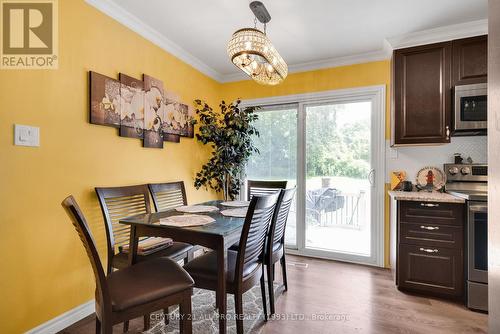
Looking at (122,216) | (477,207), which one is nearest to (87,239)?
(122,216)

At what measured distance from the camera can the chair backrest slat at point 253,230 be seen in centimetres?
152

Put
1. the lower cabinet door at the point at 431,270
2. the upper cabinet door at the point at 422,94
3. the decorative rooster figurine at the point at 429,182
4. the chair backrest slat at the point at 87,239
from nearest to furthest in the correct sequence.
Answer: the chair backrest slat at the point at 87,239 → the lower cabinet door at the point at 431,270 → the upper cabinet door at the point at 422,94 → the decorative rooster figurine at the point at 429,182

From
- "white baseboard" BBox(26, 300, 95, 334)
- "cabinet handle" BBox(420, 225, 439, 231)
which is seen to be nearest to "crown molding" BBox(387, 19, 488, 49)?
"cabinet handle" BBox(420, 225, 439, 231)

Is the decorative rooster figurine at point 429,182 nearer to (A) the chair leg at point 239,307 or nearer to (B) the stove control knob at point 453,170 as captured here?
(B) the stove control knob at point 453,170

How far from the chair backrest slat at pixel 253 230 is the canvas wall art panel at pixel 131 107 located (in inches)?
58.8

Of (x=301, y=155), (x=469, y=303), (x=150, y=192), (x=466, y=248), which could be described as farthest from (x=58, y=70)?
(x=469, y=303)

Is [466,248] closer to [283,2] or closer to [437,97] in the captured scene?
[437,97]

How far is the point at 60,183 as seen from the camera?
6.11ft

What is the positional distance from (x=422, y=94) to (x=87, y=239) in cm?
297

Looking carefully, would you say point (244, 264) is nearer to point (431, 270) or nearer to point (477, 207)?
point (431, 270)

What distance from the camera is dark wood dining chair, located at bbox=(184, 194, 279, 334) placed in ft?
5.08

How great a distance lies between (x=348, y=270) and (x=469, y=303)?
1064mm

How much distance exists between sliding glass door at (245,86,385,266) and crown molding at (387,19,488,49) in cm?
53

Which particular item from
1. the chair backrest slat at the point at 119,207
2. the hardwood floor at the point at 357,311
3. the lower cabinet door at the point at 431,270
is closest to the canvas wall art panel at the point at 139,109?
the chair backrest slat at the point at 119,207
